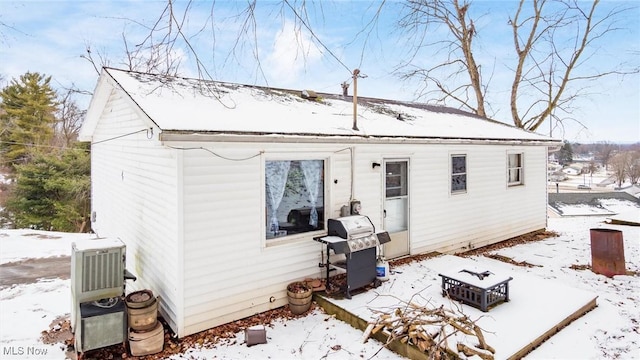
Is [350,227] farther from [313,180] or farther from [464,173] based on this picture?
[464,173]

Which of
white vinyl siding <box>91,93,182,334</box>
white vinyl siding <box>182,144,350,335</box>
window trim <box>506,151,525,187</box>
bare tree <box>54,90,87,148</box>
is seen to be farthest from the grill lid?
bare tree <box>54,90,87,148</box>

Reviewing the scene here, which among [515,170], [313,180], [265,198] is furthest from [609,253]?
[265,198]

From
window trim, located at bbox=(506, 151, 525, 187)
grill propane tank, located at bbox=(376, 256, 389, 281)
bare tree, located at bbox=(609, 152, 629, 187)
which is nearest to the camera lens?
grill propane tank, located at bbox=(376, 256, 389, 281)

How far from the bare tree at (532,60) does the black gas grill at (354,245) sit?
12.7m

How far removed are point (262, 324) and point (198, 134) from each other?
2799 mm

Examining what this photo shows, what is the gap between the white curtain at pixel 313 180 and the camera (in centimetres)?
607

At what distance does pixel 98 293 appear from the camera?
476cm

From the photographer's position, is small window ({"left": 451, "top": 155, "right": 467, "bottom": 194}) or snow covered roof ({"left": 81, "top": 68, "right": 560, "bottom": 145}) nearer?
snow covered roof ({"left": 81, "top": 68, "right": 560, "bottom": 145})

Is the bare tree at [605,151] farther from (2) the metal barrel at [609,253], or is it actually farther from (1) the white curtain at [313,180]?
(1) the white curtain at [313,180]

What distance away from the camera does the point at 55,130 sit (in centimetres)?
2436

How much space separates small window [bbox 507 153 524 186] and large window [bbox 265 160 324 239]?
21.6 ft

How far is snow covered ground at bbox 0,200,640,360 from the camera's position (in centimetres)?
442

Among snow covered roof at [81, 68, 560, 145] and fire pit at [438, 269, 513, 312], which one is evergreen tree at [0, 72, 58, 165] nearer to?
snow covered roof at [81, 68, 560, 145]

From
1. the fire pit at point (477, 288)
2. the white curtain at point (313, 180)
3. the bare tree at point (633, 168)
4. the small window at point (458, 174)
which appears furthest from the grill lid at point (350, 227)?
the bare tree at point (633, 168)
